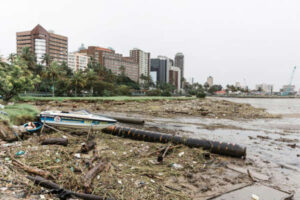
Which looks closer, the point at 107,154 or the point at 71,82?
the point at 107,154

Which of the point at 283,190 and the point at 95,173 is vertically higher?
the point at 95,173

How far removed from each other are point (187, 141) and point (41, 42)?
148529 millimetres

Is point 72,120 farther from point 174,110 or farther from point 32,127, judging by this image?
point 174,110

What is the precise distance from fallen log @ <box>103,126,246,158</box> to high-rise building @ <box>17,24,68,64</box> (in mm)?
132913

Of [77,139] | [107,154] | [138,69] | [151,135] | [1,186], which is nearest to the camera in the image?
[1,186]

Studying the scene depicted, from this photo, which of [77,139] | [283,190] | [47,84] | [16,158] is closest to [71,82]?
[47,84]

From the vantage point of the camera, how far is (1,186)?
479cm

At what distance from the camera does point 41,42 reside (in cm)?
13250

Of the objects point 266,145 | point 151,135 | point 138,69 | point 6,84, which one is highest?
point 138,69

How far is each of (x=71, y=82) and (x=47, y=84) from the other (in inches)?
575

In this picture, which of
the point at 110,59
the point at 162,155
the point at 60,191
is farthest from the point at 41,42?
the point at 60,191

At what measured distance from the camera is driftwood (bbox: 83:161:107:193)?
202 inches

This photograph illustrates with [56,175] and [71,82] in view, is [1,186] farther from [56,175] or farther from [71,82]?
[71,82]

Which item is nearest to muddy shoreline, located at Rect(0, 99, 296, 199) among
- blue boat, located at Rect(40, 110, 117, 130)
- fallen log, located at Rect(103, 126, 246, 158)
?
fallen log, located at Rect(103, 126, 246, 158)
